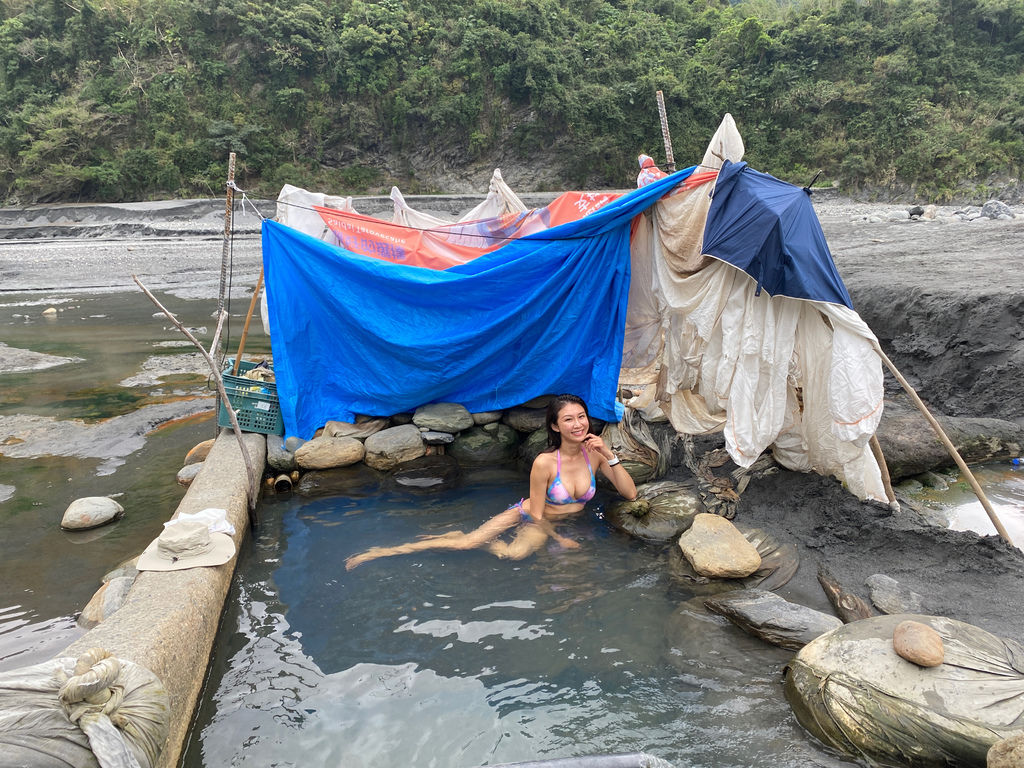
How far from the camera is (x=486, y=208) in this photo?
24.6ft

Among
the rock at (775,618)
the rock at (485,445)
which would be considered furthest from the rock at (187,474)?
the rock at (775,618)

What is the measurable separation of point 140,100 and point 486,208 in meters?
33.4

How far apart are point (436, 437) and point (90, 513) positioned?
270 cm

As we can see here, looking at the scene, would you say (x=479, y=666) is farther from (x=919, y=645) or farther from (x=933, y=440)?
(x=933, y=440)

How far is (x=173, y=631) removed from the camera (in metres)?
2.77

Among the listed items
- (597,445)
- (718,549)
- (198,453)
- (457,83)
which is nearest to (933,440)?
(718,549)

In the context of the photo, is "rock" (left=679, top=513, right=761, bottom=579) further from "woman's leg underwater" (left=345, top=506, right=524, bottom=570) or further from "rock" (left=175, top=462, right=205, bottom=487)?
"rock" (left=175, top=462, right=205, bottom=487)

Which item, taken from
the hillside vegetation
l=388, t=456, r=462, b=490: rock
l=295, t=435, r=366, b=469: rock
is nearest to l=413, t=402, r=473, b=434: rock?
Result: l=388, t=456, r=462, b=490: rock

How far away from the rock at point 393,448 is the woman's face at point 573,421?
177 centimetres

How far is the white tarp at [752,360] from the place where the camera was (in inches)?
149

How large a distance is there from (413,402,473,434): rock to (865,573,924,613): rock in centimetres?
331

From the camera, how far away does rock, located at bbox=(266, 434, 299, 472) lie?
537 cm

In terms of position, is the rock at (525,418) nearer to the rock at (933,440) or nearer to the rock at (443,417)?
the rock at (443,417)

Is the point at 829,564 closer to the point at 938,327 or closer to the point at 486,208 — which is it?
the point at 938,327
